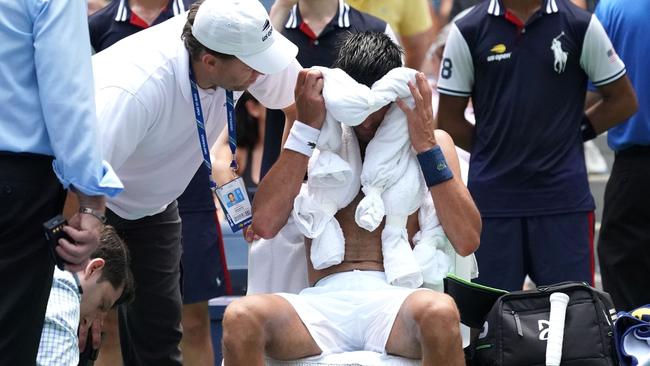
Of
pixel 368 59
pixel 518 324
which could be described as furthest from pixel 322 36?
pixel 518 324

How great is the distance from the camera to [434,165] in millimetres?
4316

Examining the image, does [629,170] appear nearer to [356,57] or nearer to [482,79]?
[482,79]

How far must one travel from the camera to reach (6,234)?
332 centimetres

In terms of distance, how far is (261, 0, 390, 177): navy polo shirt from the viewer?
566 centimetres

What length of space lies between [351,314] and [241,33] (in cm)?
104

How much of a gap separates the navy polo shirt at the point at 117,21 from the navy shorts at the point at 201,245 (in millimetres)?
718

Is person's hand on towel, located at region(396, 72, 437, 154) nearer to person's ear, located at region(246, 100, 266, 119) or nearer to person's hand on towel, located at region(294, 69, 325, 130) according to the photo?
person's hand on towel, located at region(294, 69, 325, 130)

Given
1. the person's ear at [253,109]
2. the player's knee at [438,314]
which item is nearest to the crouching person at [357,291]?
the player's knee at [438,314]

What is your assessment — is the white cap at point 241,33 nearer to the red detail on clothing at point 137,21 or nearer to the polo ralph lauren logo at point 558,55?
the red detail on clothing at point 137,21

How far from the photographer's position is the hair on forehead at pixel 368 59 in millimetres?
4406

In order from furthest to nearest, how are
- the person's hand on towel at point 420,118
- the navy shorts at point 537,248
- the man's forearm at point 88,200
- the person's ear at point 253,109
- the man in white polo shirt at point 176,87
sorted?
the person's ear at point 253,109 → the navy shorts at point 537,248 → the person's hand on towel at point 420,118 → the man in white polo shirt at point 176,87 → the man's forearm at point 88,200

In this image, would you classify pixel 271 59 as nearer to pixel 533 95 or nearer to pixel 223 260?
pixel 223 260

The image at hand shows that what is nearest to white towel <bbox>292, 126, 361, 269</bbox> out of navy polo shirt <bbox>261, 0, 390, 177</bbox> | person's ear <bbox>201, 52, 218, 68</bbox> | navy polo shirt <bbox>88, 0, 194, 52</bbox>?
person's ear <bbox>201, 52, 218, 68</bbox>

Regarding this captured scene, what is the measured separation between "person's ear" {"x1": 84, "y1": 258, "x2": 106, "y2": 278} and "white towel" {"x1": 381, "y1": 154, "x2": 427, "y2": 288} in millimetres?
997
